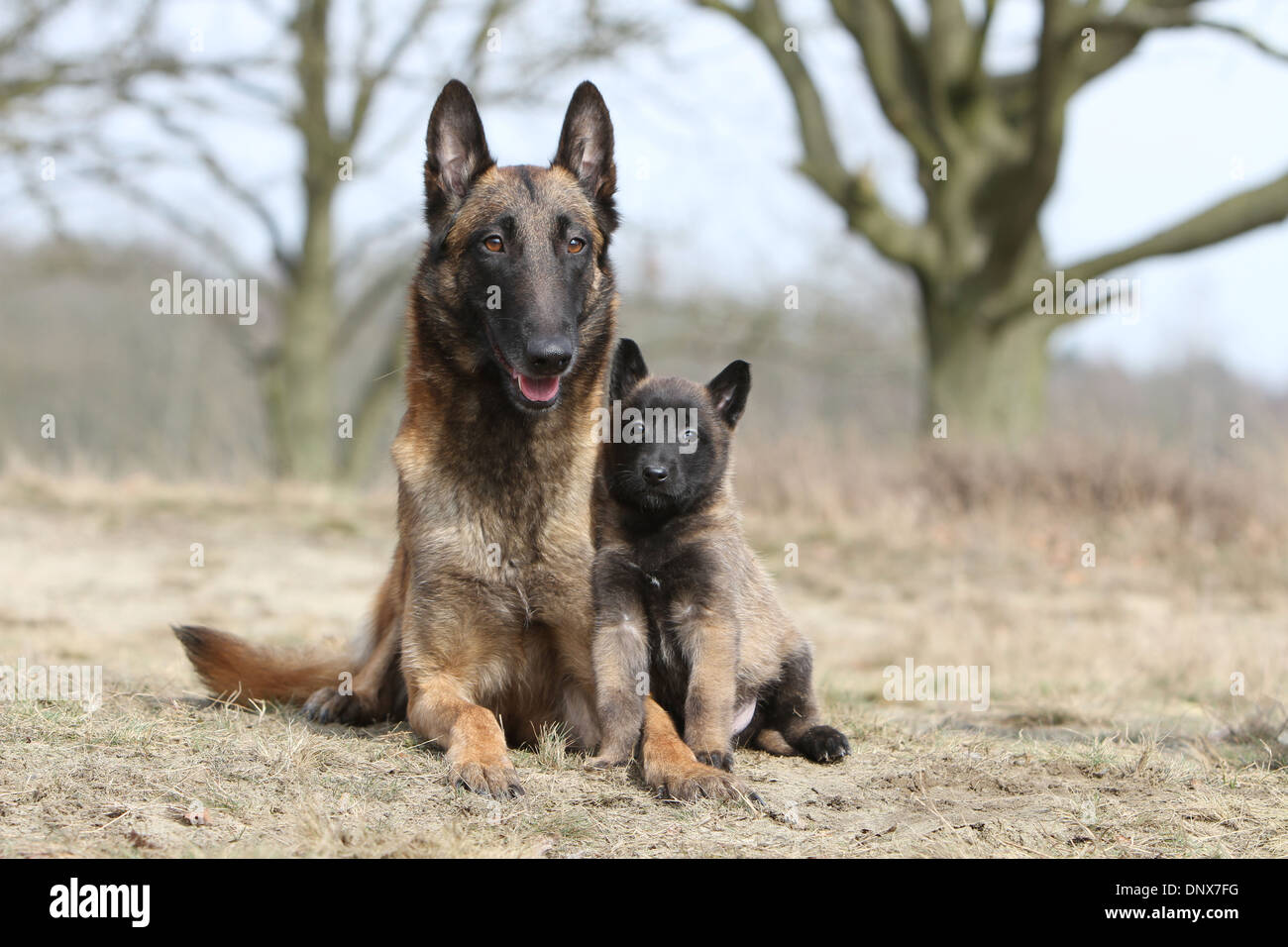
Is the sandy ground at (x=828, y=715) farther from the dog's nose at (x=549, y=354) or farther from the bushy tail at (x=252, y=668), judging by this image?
the dog's nose at (x=549, y=354)

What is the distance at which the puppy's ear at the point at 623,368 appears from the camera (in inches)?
188

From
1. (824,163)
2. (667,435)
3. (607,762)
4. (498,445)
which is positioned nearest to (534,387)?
(498,445)

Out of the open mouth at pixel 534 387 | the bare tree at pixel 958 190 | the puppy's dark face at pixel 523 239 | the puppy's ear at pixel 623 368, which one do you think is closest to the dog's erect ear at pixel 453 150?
the puppy's dark face at pixel 523 239

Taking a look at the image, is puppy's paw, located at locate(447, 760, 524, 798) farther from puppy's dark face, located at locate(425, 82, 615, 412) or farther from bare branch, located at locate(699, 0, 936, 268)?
bare branch, located at locate(699, 0, 936, 268)

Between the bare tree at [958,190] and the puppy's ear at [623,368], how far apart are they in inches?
380

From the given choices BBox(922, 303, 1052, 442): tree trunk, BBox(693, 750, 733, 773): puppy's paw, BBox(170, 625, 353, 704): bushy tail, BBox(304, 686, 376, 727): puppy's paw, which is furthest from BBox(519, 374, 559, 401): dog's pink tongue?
BBox(922, 303, 1052, 442): tree trunk

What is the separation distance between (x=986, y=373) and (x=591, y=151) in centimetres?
1060

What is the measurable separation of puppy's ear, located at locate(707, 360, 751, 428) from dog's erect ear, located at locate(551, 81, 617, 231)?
2.58 ft

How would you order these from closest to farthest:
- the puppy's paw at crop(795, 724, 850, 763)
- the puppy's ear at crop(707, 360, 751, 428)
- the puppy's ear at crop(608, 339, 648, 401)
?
the puppy's paw at crop(795, 724, 850, 763) < the puppy's ear at crop(608, 339, 648, 401) < the puppy's ear at crop(707, 360, 751, 428)

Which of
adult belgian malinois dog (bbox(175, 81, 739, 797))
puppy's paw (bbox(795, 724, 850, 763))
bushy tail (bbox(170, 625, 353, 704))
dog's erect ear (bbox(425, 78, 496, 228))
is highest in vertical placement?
dog's erect ear (bbox(425, 78, 496, 228))

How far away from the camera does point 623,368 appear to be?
189 inches

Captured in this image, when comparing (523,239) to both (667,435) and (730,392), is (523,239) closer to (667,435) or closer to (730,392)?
(667,435)

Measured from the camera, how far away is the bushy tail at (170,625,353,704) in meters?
5.27

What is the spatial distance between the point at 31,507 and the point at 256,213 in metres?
7.07
